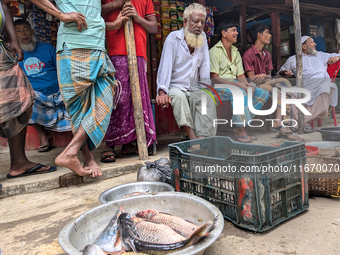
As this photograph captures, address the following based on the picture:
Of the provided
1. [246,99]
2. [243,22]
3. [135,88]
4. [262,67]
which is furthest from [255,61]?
[135,88]

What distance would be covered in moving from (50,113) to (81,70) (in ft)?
4.85

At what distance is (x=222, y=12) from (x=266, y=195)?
19.1 feet

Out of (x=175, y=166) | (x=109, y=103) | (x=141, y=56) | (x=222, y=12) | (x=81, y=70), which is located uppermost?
(x=222, y=12)

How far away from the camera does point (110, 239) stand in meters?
1.27

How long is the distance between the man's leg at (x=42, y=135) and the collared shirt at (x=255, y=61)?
3.39m

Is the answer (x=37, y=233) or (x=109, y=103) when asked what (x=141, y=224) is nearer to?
(x=37, y=233)

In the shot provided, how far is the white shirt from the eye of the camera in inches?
193

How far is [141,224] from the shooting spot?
1.27 metres

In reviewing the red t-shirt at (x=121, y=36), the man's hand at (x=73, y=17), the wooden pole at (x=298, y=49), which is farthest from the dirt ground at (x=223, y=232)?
the wooden pole at (x=298, y=49)

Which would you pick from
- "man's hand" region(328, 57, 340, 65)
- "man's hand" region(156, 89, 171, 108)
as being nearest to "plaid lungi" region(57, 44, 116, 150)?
"man's hand" region(156, 89, 171, 108)

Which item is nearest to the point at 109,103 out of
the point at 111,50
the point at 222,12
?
the point at 111,50

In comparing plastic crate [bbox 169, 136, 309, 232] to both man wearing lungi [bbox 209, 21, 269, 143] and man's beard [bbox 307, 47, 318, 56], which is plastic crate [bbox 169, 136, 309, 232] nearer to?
man wearing lungi [bbox 209, 21, 269, 143]

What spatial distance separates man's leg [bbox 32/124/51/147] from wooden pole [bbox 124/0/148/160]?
160 cm

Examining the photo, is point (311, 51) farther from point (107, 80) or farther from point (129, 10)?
point (107, 80)
